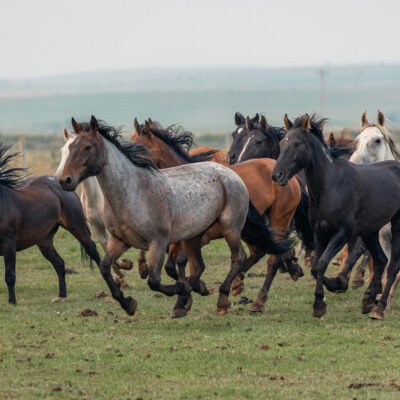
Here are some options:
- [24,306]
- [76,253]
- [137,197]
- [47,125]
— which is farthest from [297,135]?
[47,125]

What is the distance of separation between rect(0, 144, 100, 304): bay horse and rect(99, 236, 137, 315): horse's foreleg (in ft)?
7.22

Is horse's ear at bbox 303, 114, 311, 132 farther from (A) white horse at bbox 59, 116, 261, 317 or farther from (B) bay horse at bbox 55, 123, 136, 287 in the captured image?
(B) bay horse at bbox 55, 123, 136, 287

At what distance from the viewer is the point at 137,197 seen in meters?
8.42

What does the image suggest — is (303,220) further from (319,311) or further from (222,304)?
(319,311)

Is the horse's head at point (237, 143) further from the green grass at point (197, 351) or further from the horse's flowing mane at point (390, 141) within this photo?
the green grass at point (197, 351)

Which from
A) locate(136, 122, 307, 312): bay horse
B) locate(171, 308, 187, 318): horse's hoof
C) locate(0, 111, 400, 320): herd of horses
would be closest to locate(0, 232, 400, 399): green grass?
locate(171, 308, 187, 318): horse's hoof

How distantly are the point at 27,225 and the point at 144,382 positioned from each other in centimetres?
462

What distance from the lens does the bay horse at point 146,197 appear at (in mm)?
8203

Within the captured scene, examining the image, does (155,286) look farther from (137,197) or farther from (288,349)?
(288,349)

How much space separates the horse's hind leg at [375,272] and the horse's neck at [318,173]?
1.00m

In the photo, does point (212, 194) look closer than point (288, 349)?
No

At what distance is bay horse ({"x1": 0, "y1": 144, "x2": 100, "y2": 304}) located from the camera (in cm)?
1033

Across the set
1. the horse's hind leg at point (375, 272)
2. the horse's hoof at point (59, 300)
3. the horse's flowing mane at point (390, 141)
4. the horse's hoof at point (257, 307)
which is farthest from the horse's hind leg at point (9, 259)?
the horse's flowing mane at point (390, 141)

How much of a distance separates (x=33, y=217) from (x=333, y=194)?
12.8 feet
